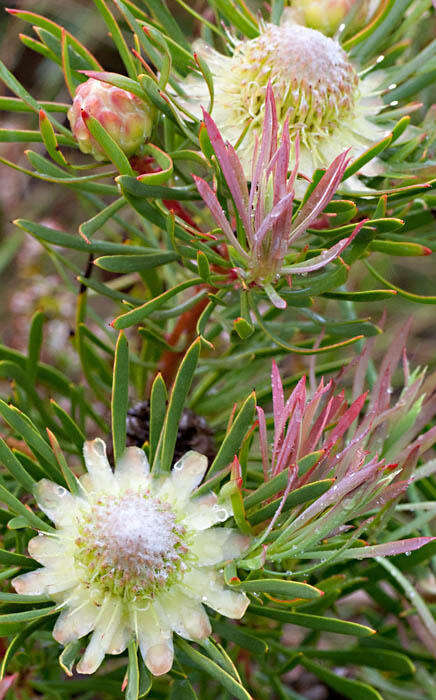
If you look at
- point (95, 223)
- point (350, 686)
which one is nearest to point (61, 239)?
point (95, 223)

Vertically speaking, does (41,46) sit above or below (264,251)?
above

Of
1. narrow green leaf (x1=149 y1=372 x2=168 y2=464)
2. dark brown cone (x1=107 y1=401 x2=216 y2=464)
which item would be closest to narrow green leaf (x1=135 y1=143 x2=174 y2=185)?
narrow green leaf (x1=149 y1=372 x2=168 y2=464)

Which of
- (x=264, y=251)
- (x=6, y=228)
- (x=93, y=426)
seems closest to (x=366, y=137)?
(x=264, y=251)

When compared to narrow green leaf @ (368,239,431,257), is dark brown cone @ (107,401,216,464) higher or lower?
lower

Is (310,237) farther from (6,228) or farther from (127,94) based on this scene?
(6,228)

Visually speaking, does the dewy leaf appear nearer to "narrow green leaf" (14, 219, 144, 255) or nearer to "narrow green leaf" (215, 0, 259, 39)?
"narrow green leaf" (14, 219, 144, 255)

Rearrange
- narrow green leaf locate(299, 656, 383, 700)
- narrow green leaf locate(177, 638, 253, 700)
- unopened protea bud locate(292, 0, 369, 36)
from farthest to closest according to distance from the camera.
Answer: unopened protea bud locate(292, 0, 369, 36) → narrow green leaf locate(299, 656, 383, 700) → narrow green leaf locate(177, 638, 253, 700)

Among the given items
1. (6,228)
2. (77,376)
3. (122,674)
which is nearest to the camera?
(122,674)

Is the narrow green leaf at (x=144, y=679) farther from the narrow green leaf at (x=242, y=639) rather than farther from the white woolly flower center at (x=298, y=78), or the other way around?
the white woolly flower center at (x=298, y=78)

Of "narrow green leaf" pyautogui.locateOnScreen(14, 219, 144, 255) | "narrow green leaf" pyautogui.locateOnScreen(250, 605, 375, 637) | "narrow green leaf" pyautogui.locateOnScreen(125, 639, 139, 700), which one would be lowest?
"narrow green leaf" pyautogui.locateOnScreen(250, 605, 375, 637)
